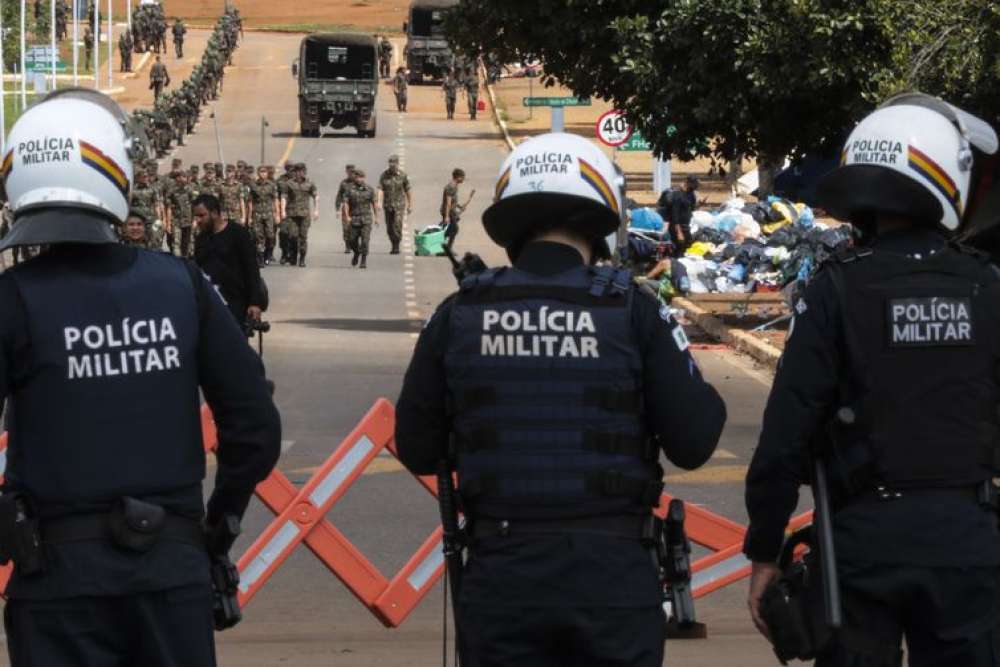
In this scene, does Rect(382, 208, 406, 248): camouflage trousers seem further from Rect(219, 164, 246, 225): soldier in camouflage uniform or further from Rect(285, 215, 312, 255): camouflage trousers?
Rect(219, 164, 246, 225): soldier in camouflage uniform

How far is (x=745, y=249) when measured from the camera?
29844 millimetres

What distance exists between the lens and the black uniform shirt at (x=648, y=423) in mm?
4539

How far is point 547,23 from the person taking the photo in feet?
78.7

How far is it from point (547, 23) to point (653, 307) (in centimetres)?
1958

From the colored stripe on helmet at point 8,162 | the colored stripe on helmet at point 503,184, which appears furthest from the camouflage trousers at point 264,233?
the colored stripe on helmet at point 503,184

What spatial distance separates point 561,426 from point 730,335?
19129mm

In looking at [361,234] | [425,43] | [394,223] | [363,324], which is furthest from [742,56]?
[425,43]

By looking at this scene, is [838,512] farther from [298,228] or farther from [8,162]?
[298,228]

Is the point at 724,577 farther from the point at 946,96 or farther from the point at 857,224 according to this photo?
the point at 946,96

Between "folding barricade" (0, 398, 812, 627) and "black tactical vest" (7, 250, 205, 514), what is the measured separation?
4.01m

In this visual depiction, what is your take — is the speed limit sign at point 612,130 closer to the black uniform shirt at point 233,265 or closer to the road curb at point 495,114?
the black uniform shirt at point 233,265

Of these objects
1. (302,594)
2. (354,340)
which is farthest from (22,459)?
(354,340)

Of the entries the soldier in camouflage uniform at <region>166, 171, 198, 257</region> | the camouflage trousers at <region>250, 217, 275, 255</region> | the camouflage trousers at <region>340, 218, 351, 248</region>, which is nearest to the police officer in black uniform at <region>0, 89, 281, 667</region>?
the camouflage trousers at <region>340, 218, 351, 248</region>

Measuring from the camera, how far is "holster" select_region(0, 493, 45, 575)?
14.7 ft
